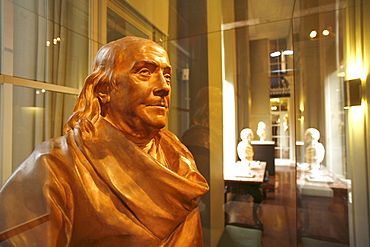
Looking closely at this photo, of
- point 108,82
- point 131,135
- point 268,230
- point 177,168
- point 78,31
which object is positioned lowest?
point 268,230

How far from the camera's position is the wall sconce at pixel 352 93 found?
5.61ft

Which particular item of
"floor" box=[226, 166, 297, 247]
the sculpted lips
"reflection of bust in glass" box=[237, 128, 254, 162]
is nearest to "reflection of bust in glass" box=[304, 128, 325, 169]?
"floor" box=[226, 166, 297, 247]

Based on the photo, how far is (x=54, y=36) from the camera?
4.68ft

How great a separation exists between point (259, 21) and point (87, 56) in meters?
1.38

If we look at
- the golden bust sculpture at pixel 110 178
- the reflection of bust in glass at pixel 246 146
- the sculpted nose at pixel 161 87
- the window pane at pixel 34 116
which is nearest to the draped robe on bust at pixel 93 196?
the golden bust sculpture at pixel 110 178

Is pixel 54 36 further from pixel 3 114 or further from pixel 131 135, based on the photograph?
pixel 131 135

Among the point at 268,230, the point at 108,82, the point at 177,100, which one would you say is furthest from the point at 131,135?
the point at 268,230

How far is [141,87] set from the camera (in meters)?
0.97

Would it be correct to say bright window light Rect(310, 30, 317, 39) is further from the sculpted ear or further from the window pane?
the window pane

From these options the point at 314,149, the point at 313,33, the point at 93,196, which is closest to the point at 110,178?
the point at 93,196

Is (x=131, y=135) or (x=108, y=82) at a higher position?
(x=108, y=82)

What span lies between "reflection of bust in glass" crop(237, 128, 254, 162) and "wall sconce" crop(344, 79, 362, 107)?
80 centimetres

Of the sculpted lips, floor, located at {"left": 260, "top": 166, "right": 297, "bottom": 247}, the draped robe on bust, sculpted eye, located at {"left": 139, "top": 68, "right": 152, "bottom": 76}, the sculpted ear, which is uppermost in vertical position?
sculpted eye, located at {"left": 139, "top": 68, "right": 152, "bottom": 76}

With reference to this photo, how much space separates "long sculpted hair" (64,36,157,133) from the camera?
1001 millimetres
